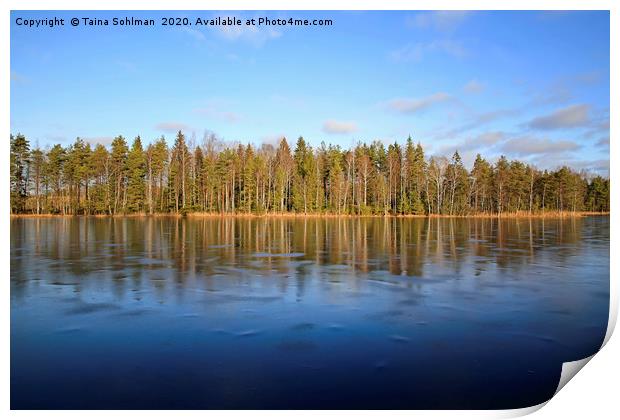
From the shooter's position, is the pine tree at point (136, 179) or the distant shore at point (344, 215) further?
the pine tree at point (136, 179)

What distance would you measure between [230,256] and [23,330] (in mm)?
9187

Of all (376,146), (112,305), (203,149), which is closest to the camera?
(112,305)

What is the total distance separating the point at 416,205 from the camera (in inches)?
2489

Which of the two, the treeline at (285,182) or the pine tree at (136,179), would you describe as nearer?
the treeline at (285,182)

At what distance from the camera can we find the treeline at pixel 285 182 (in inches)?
2096

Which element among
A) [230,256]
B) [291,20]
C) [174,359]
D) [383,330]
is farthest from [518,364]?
[230,256]

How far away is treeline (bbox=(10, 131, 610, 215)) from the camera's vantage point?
5325 cm

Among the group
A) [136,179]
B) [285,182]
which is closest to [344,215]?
A: [285,182]

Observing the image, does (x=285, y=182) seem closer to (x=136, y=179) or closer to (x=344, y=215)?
(x=344, y=215)

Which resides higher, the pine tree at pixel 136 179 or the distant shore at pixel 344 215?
the pine tree at pixel 136 179

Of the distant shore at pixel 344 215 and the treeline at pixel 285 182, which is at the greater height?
the treeline at pixel 285 182

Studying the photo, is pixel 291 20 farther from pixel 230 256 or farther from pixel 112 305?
pixel 230 256

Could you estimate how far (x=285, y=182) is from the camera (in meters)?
61.0

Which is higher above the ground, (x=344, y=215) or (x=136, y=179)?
(x=136, y=179)
